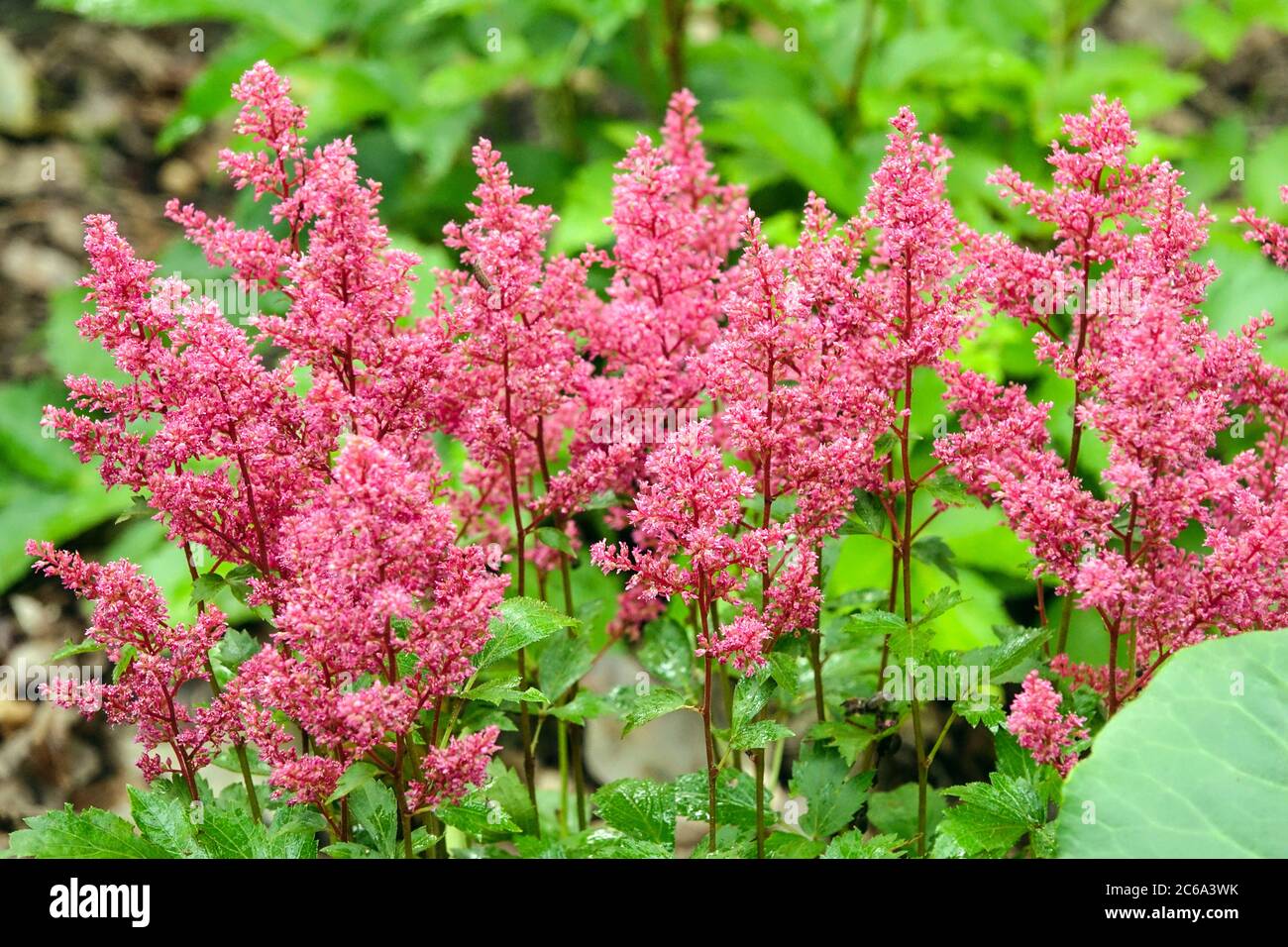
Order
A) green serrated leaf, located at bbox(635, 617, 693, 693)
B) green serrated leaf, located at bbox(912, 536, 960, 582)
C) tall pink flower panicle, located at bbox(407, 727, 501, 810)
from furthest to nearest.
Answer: green serrated leaf, located at bbox(635, 617, 693, 693) → green serrated leaf, located at bbox(912, 536, 960, 582) → tall pink flower panicle, located at bbox(407, 727, 501, 810)

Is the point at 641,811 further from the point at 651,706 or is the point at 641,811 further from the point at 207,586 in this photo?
the point at 207,586

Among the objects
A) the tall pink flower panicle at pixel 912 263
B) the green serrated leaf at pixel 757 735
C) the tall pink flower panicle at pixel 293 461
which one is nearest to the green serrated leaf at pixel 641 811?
the green serrated leaf at pixel 757 735

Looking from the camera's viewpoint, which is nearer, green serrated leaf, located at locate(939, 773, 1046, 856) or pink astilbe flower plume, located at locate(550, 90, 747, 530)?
green serrated leaf, located at locate(939, 773, 1046, 856)

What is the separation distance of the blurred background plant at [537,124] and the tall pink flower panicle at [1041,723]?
1865 mm

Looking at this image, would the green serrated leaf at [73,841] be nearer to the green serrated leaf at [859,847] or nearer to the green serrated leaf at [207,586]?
the green serrated leaf at [207,586]

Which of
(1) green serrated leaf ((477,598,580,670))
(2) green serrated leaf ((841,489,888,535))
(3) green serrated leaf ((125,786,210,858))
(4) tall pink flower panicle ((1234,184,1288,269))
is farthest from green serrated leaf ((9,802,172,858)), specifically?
(4) tall pink flower panicle ((1234,184,1288,269))

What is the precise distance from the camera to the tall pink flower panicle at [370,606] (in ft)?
5.02

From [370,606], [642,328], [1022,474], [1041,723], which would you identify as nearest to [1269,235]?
[1022,474]

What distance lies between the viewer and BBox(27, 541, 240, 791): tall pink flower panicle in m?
1.75

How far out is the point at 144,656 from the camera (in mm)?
1766

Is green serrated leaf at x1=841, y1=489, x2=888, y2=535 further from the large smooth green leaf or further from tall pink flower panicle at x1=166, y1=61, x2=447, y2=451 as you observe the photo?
tall pink flower panicle at x1=166, y1=61, x2=447, y2=451

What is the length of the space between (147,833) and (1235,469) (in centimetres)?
153

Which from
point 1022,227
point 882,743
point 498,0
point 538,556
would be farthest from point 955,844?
point 498,0
